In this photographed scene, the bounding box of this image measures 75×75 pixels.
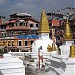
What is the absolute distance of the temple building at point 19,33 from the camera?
39938 mm

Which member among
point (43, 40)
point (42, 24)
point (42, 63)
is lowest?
point (42, 63)

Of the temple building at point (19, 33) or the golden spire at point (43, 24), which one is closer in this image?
the golden spire at point (43, 24)

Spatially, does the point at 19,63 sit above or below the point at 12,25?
below

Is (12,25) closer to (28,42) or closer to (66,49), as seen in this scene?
(28,42)

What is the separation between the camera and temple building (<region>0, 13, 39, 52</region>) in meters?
39.9

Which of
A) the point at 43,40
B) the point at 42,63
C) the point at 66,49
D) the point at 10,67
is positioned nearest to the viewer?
the point at 10,67

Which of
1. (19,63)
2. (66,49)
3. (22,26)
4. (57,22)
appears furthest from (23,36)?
(19,63)

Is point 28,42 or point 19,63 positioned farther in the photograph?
point 28,42

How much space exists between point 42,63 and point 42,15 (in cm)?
907

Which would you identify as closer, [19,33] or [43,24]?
[43,24]

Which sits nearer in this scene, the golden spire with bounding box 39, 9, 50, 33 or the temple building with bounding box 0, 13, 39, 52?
the golden spire with bounding box 39, 9, 50, 33

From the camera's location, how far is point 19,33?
43.1 metres

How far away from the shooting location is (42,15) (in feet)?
87.8

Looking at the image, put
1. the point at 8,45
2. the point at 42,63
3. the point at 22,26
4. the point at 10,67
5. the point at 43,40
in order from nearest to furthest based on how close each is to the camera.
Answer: the point at 10,67 < the point at 42,63 < the point at 43,40 < the point at 8,45 < the point at 22,26
